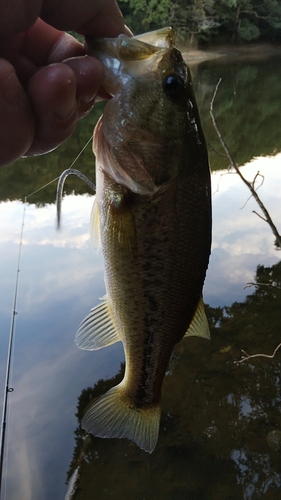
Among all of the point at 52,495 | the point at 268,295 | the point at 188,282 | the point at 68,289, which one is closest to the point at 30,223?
the point at 68,289

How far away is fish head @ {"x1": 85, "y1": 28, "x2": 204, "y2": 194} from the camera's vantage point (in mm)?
1197

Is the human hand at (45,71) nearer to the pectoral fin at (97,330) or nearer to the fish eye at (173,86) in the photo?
the fish eye at (173,86)

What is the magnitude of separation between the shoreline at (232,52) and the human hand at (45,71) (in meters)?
27.0

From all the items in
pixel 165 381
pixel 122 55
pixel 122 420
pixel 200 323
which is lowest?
pixel 122 420

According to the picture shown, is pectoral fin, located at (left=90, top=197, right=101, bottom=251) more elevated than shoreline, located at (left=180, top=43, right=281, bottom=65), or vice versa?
shoreline, located at (left=180, top=43, right=281, bottom=65)

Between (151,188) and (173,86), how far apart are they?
1.03ft

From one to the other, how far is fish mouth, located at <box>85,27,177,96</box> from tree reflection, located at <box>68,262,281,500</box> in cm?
253

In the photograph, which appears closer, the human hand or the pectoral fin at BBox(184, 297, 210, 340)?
the human hand

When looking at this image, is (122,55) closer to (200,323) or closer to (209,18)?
(200,323)

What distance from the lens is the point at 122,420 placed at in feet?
5.21

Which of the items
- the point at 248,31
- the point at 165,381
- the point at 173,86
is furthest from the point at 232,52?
the point at 173,86

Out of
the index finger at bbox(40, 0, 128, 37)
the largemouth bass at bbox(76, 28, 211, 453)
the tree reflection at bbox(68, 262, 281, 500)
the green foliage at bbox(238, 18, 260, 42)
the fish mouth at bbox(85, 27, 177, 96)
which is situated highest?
the green foliage at bbox(238, 18, 260, 42)

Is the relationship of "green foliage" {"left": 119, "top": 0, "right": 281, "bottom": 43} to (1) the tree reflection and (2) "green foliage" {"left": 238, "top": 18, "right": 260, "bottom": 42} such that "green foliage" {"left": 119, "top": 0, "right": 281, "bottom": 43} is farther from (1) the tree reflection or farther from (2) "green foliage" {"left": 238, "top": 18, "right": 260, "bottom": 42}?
(1) the tree reflection

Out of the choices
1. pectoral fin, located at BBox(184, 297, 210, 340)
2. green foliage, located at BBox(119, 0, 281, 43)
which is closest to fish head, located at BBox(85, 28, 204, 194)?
pectoral fin, located at BBox(184, 297, 210, 340)
